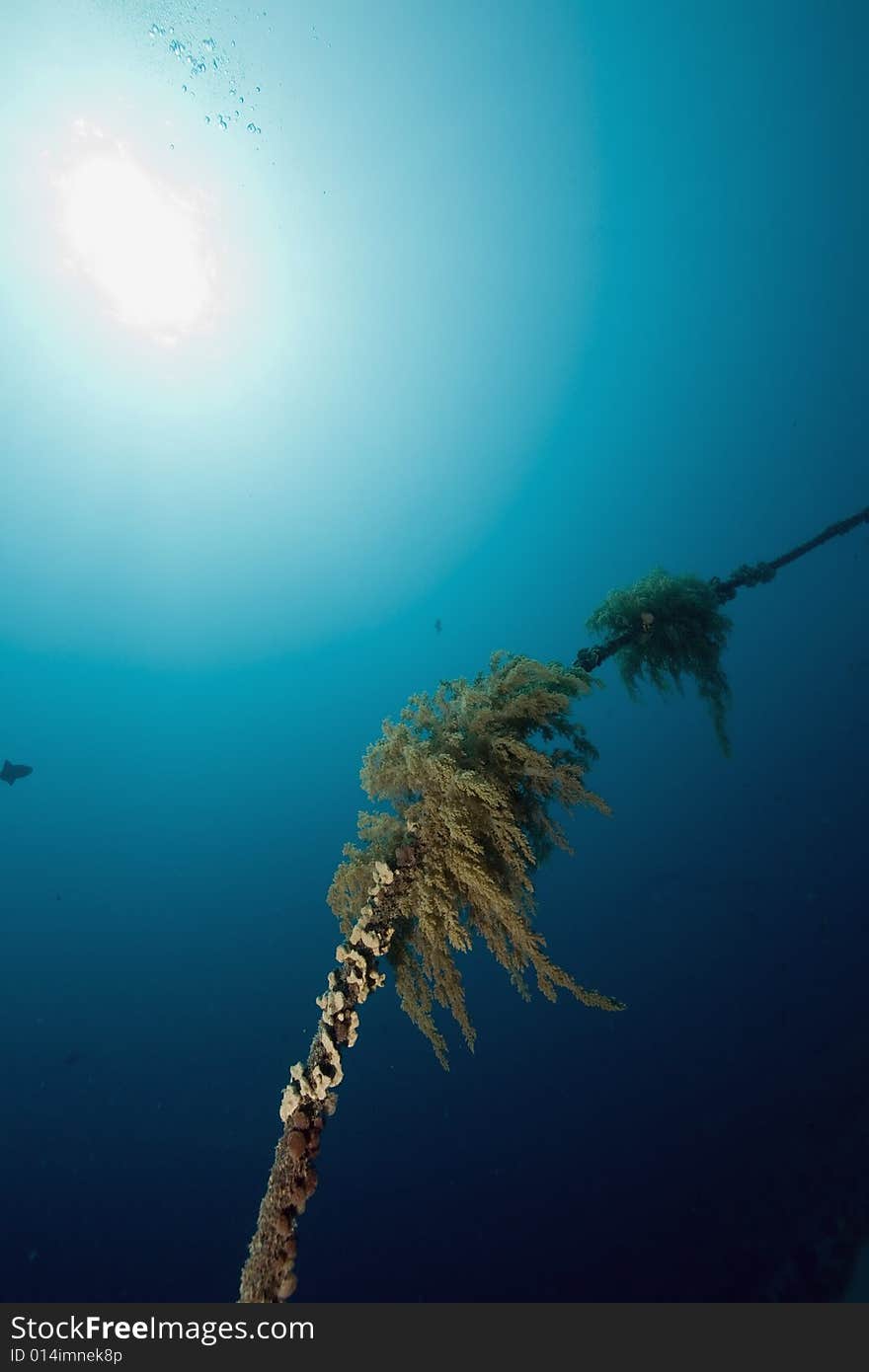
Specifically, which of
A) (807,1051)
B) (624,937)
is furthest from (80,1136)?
(807,1051)

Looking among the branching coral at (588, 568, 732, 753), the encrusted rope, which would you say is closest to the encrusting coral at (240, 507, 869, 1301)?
the encrusted rope

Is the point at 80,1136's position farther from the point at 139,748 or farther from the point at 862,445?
the point at 862,445

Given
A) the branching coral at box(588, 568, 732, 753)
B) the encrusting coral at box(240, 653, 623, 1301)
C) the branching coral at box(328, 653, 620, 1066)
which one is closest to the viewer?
the encrusting coral at box(240, 653, 623, 1301)

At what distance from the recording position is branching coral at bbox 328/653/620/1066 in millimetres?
3164

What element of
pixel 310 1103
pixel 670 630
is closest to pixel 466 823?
pixel 310 1103

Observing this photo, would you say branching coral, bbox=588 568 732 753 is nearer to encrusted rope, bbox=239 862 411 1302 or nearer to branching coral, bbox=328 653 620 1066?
branching coral, bbox=328 653 620 1066

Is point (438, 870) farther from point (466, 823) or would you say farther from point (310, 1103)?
point (310, 1103)

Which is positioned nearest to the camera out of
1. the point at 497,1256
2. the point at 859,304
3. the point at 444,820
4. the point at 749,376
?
the point at 444,820

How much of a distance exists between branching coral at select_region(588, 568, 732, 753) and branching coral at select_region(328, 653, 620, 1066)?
2.46 m

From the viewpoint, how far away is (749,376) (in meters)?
70.3

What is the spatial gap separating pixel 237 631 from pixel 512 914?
3813 inches

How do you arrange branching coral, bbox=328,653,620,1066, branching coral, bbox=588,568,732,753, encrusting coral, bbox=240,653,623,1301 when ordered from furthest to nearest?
branching coral, bbox=588,568,732,753 < branching coral, bbox=328,653,620,1066 < encrusting coral, bbox=240,653,623,1301

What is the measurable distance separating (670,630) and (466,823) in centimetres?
443

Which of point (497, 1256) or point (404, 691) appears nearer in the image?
point (497, 1256)
